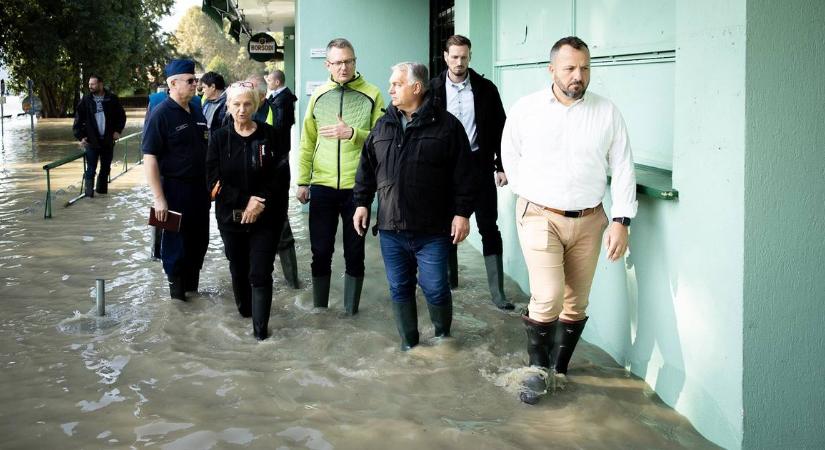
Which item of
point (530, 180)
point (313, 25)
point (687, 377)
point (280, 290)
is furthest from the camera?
point (313, 25)

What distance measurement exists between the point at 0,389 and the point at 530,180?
3162 mm

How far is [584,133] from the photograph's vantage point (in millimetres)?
4695

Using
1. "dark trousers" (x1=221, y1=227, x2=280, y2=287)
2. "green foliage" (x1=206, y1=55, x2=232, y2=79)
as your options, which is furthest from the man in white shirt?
"green foliage" (x1=206, y1=55, x2=232, y2=79)

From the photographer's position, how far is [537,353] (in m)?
5.03

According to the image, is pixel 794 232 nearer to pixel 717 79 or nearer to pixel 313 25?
pixel 717 79

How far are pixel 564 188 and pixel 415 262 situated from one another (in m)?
1.30

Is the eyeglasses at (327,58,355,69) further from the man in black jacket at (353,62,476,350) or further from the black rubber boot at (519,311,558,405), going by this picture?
the black rubber boot at (519,311,558,405)

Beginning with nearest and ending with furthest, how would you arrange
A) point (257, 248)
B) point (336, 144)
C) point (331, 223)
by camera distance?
point (257, 248) < point (336, 144) < point (331, 223)

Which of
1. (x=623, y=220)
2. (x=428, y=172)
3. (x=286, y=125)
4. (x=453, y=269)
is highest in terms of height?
(x=286, y=125)

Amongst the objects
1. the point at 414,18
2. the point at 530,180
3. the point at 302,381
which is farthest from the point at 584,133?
the point at 414,18

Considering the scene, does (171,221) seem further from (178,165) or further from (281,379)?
(281,379)

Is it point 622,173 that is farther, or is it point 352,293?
point 352,293

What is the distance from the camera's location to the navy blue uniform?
6859 mm

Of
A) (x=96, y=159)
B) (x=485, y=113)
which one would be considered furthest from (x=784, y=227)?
(x=96, y=159)
